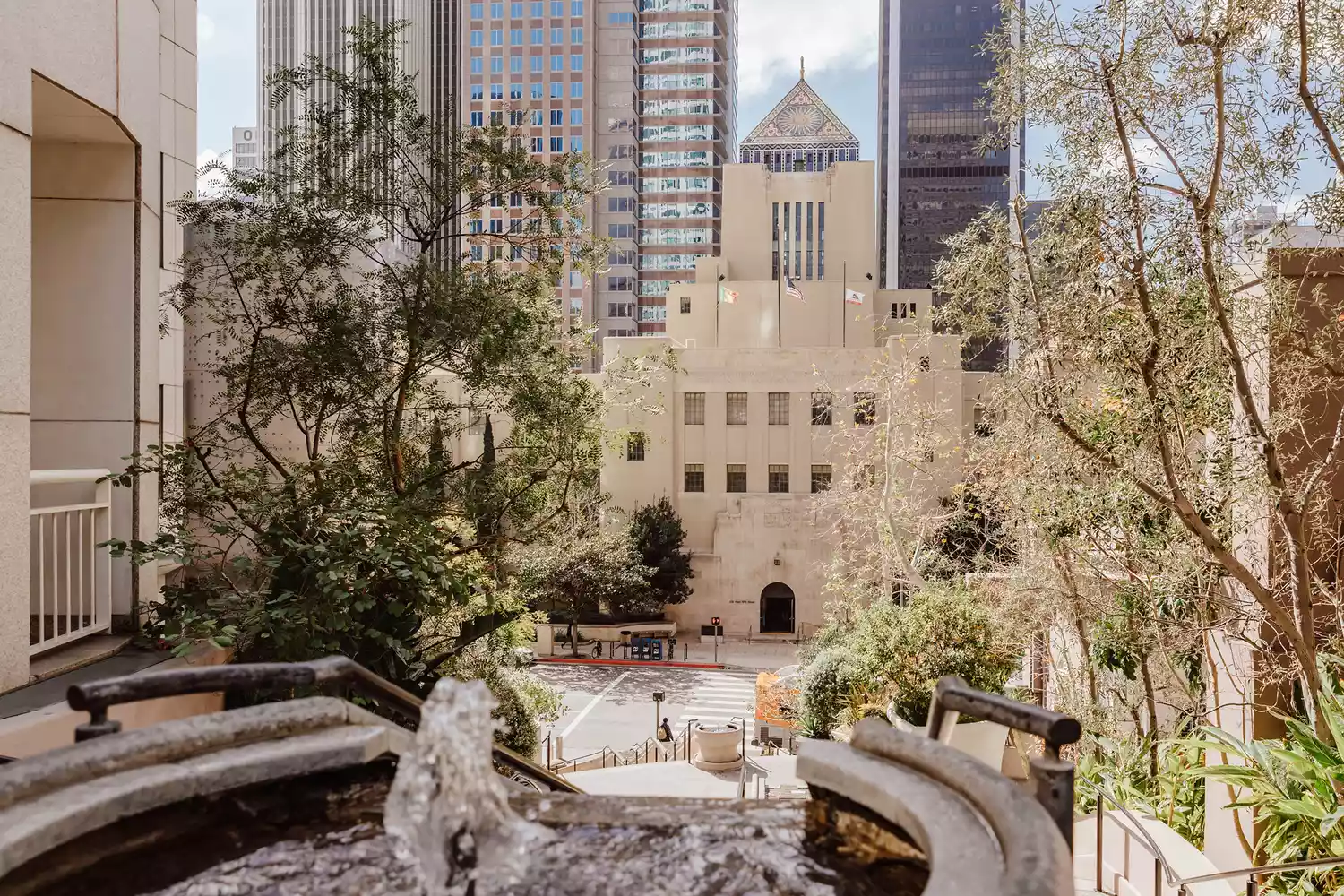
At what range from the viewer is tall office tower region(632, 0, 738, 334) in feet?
241

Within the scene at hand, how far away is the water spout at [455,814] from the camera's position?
2.64 m

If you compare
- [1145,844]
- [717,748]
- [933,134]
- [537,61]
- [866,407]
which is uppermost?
[933,134]

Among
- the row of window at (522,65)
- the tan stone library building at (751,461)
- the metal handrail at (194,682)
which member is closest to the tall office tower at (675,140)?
the row of window at (522,65)

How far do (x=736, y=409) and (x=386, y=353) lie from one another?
29.9m

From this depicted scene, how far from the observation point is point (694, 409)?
38469mm

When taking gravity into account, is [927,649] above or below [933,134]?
below

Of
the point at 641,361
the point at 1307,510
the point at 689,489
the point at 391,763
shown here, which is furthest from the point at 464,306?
the point at 689,489

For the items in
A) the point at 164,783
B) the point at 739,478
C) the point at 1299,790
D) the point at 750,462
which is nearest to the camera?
the point at 164,783

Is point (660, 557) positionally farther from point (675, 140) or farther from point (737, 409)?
point (675, 140)

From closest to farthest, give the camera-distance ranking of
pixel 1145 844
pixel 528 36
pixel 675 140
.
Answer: pixel 1145 844 < pixel 528 36 < pixel 675 140

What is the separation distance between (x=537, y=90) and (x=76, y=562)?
234 ft

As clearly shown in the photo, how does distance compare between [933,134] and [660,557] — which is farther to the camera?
[933,134]

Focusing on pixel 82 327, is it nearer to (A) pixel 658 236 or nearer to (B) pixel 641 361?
(B) pixel 641 361

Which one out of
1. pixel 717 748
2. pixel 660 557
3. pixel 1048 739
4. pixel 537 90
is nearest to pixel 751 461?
pixel 660 557
